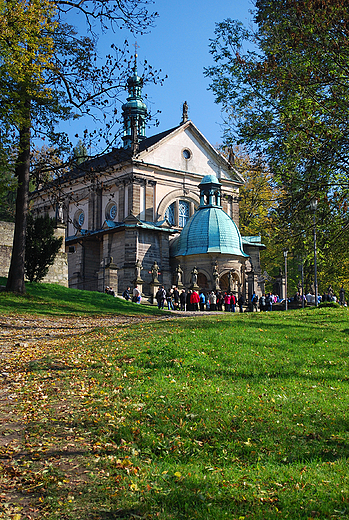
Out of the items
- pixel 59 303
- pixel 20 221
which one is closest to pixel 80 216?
pixel 59 303

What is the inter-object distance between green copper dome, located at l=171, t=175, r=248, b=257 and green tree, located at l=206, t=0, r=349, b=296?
80.8 ft

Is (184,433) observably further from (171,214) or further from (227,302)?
(171,214)

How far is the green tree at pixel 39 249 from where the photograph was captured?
2680cm

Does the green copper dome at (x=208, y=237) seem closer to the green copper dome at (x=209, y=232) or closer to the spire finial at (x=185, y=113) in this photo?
the green copper dome at (x=209, y=232)

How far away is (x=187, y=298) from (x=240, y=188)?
Answer: 23338mm

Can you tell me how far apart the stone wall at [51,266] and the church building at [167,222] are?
684 centimetres

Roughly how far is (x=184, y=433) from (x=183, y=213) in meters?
44.4

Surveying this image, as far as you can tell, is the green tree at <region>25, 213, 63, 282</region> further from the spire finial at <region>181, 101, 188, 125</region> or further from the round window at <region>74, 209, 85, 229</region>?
the spire finial at <region>181, 101, 188, 125</region>

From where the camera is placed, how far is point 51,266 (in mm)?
28938

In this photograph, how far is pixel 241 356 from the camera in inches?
386

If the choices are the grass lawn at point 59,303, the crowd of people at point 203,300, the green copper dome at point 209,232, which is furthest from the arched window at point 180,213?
the grass lawn at point 59,303

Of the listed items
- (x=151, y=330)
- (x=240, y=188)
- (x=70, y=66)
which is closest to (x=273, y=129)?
(x=151, y=330)

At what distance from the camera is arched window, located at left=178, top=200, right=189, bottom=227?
49.4m

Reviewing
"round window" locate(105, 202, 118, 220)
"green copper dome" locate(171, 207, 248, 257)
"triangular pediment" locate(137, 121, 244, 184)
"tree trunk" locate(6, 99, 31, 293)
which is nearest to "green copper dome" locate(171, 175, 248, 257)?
"green copper dome" locate(171, 207, 248, 257)
